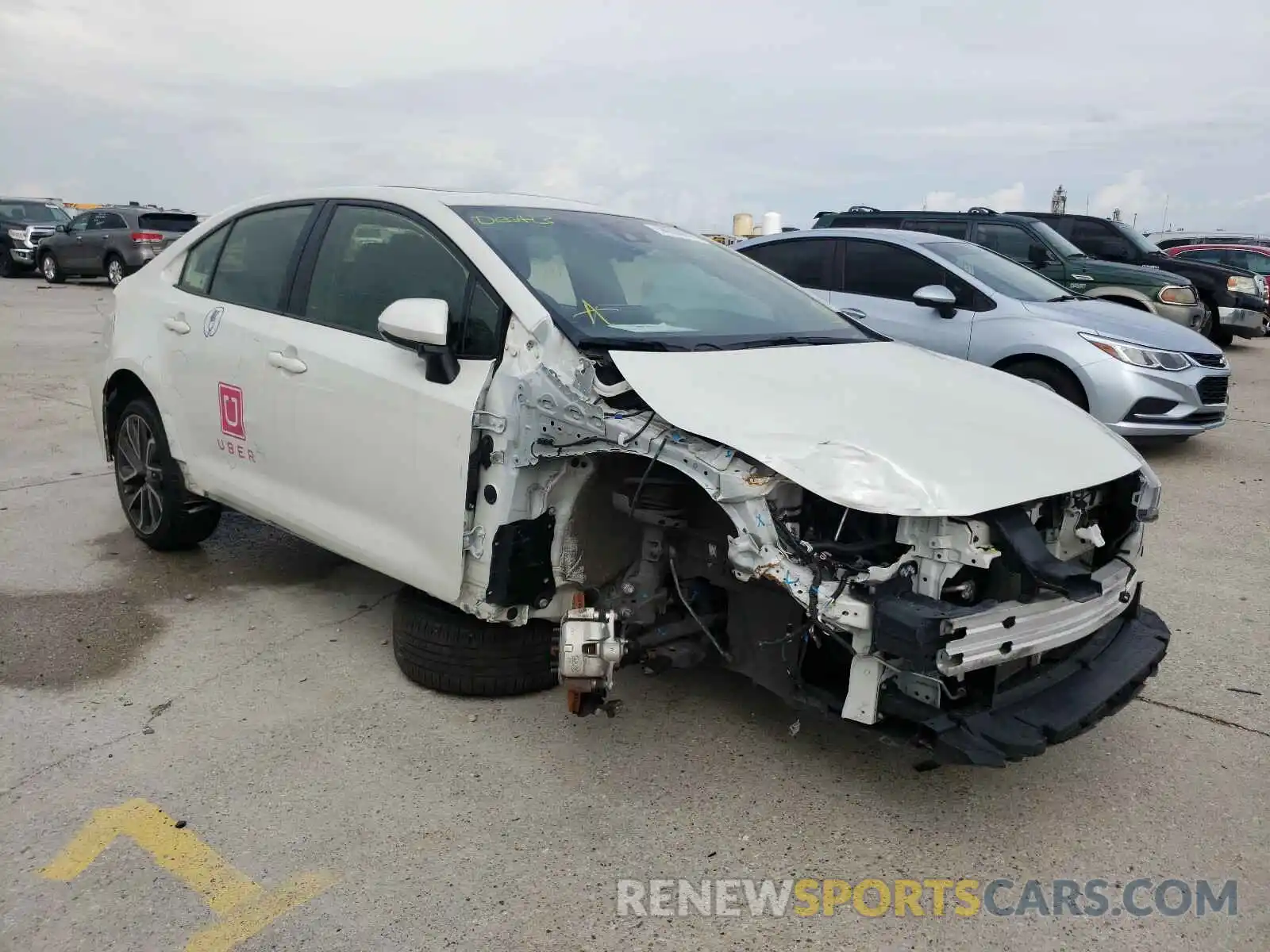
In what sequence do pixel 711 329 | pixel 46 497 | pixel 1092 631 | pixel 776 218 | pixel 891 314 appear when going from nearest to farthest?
pixel 1092 631 < pixel 711 329 < pixel 46 497 < pixel 891 314 < pixel 776 218

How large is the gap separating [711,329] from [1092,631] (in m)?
1.55

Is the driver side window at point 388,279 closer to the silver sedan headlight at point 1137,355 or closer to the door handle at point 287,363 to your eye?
the door handle at point 287,363

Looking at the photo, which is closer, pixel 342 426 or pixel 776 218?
pixel 342 426

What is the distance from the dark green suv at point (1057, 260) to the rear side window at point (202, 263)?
7.41 metres

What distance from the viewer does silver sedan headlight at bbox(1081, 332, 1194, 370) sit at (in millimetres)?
7102

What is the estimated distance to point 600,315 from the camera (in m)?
3.30

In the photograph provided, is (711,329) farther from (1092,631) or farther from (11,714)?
(11,714)

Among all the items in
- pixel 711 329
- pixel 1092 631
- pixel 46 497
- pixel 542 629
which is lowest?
pixel 46 497

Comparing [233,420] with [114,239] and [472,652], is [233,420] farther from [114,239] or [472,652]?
[114,239]

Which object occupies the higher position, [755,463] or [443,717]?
[755,463]

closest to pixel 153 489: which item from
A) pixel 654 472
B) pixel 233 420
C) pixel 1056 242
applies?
pixel 233 420

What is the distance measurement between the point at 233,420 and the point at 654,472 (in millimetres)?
2019

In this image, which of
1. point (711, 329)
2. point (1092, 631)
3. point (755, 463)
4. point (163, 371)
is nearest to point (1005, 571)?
point (1092, 631)

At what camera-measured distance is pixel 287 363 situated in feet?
12.6
